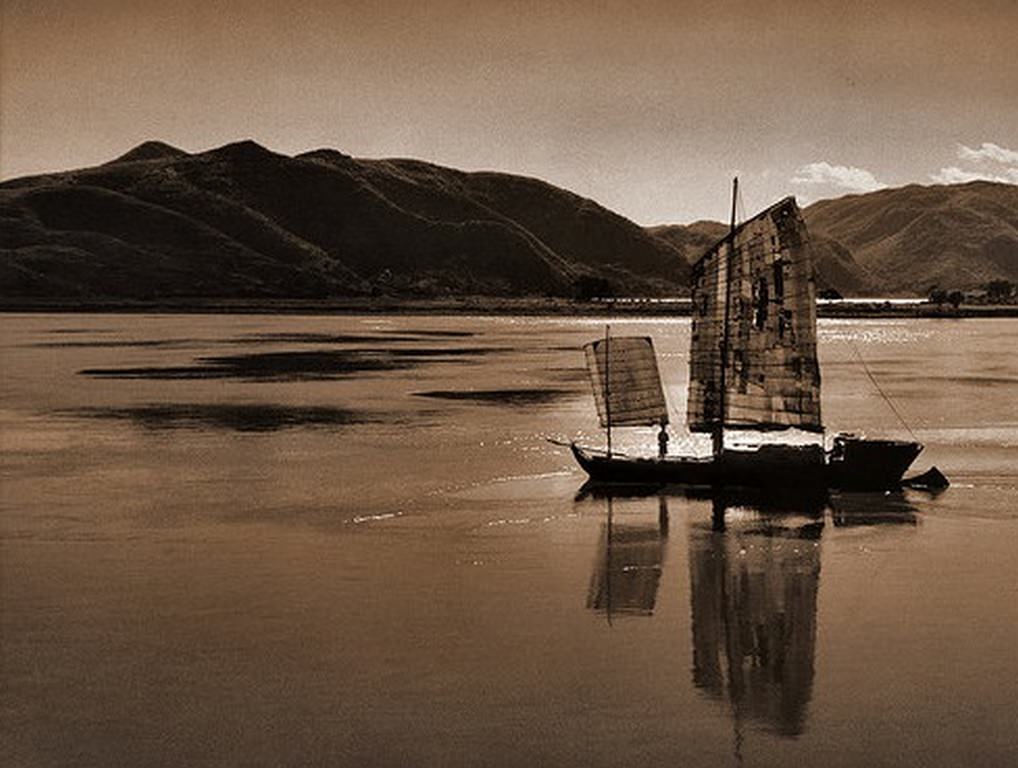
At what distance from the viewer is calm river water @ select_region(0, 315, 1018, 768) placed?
18.1 meters

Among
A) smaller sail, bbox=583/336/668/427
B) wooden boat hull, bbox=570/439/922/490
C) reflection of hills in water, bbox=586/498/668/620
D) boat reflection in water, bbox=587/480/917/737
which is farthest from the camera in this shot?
smaller sail, bbox=583/336/668/427

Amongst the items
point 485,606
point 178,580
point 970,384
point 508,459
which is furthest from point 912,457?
point 970,384

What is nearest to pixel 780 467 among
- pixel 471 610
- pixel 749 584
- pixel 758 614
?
pixel 749 584

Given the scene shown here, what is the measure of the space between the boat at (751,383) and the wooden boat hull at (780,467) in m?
0.03

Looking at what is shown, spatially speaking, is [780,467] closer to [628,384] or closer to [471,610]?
[628,384]

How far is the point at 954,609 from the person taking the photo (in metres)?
25.2

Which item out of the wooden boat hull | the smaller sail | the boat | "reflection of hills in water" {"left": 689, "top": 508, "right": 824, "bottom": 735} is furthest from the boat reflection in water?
the smaller sail

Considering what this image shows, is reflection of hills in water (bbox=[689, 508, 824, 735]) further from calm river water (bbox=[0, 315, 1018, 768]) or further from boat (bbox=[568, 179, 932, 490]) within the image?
boat (bbox=[568, 179, 932, 490])

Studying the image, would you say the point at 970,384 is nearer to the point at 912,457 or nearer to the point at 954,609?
the point at 912,457

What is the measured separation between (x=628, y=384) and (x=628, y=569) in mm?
18297

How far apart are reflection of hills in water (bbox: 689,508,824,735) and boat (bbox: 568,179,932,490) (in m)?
4.95

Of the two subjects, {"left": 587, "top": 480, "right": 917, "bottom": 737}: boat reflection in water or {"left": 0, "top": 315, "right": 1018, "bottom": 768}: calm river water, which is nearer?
{"left": 0, "top": 315, "right": 1018, "bottom": 768}: calm river water

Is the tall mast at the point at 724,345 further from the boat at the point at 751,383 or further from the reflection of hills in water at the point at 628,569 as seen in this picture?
the reflection of hills in water at the point at 628,569

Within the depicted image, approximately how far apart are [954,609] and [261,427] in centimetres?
3683
